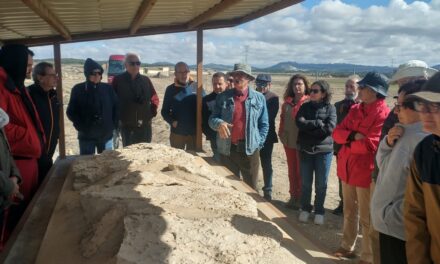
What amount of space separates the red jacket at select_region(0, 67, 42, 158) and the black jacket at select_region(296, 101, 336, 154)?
9.75 feet

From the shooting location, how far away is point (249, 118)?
4703 mm

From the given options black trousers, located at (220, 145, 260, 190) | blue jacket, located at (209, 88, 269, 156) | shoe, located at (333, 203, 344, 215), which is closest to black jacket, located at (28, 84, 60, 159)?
blue jacket, located at (209, 88, 269, 156)

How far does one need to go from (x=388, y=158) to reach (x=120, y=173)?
2.21m

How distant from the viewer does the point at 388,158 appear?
2715 millimetres

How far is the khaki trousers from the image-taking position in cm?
375

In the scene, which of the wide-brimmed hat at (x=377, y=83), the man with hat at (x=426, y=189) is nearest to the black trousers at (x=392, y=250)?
the man with hat at (x=426, y=189)

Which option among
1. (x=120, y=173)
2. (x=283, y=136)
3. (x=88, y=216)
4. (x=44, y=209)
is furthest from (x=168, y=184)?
(x=283, y=136)

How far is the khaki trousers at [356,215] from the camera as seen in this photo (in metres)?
3.75

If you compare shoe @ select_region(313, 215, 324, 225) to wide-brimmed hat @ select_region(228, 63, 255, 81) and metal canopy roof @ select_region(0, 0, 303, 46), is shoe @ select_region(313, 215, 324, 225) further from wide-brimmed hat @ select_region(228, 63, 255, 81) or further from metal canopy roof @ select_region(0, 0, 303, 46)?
metal canopy roof @ select_region(0, 0, 303, 46)

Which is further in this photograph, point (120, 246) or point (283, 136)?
point (283, 136)

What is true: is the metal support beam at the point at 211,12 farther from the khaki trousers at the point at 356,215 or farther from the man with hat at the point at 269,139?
the khaki trousers at the point at 356,215

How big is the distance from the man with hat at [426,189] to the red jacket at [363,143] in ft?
5.43

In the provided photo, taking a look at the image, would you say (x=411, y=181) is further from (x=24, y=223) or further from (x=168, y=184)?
(x=24, y=223)

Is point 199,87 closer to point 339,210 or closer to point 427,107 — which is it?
point 339,210
